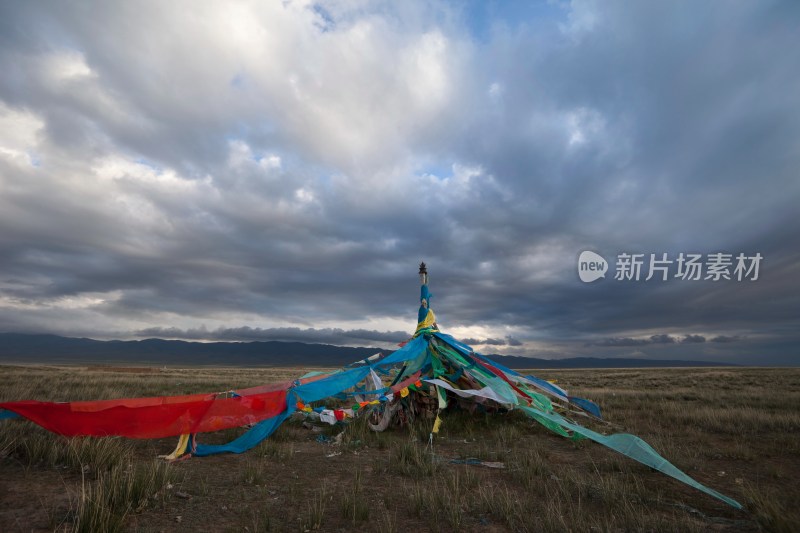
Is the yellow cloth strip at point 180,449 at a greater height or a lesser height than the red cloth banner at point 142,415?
lesser

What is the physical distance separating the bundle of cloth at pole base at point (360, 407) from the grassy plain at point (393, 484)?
0.34 metres

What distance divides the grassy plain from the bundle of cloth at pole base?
0.34m

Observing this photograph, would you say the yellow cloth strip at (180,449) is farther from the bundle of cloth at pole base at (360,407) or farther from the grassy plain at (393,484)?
the grassy plain at (393,484)

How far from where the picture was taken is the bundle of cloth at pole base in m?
5.96

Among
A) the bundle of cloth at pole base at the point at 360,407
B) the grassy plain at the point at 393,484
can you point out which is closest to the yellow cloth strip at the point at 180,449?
the bundle of cloth at pole base at the point at 360,407

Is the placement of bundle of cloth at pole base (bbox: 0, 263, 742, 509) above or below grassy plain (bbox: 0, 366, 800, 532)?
above

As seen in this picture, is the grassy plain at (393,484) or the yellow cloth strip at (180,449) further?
the yellow cloth strip at (180,449)

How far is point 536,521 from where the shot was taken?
4.05m

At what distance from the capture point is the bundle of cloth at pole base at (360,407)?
19.5 feet

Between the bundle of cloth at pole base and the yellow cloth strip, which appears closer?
the bundle of cloth at pole base

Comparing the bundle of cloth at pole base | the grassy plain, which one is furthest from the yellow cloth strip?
the grassy plain

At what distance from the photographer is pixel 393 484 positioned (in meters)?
5.37

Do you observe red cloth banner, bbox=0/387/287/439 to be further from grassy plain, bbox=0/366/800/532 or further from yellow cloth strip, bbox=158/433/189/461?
grassy plain, bbox=0/366/800/532

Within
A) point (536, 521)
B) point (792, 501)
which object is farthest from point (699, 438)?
point (536, 521)
